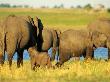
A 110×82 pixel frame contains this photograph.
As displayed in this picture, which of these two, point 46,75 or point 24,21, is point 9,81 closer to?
point 46,75

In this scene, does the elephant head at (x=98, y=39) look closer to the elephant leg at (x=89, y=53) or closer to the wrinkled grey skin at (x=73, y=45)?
the wrinkled grey skin at (x=73, y=45)

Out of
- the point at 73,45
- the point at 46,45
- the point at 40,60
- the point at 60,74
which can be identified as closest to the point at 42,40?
the point at 73,45

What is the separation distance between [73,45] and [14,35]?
12.2 ft

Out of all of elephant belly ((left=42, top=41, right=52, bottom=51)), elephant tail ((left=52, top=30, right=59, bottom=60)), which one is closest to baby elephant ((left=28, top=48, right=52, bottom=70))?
elephant belly ((left=42, top=41, right=52, bottom=51))

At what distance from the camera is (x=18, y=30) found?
682 inches

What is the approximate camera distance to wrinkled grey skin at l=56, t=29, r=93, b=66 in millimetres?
20094

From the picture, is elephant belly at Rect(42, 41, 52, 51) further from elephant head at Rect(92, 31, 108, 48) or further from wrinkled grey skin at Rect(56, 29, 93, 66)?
elephant head at Rect(92, 31, 108, 48)

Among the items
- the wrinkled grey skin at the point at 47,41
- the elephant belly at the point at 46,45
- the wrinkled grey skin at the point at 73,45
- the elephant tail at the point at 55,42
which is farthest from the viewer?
the elephant tail at the point at 55,42

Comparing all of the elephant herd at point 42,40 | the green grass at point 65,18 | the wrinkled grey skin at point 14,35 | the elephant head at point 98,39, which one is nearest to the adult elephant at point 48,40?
the elephant herd at point 42,40

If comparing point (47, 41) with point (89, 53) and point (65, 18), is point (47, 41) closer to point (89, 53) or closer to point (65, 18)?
point (89, 53)

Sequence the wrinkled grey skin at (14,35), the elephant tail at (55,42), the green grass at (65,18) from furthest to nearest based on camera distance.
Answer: the green grass at (65,18) < the elephant tail at (55,42) < the wrinkled grey skin at (14,35)

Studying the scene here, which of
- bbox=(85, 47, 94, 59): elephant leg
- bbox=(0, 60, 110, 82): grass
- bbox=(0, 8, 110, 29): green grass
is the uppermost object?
bbox=(0, 60, 110, 82): grass

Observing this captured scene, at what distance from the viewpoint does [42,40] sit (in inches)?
787

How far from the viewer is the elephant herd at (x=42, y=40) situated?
56.2 feet
